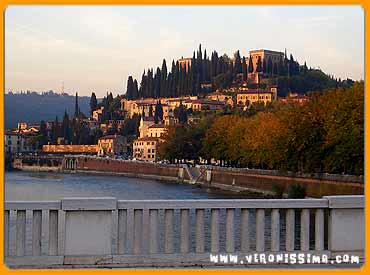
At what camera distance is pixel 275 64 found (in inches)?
3752

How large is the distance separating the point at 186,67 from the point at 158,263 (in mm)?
95007

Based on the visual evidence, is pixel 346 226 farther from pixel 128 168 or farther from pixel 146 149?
pixel 146 149

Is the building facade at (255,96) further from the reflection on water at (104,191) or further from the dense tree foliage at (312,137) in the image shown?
the dense tree foliage at (312,137)

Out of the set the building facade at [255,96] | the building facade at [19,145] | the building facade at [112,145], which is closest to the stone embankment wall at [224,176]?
the building facade at [19,145]

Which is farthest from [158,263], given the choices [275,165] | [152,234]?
[275,165]

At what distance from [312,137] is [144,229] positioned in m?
20.3

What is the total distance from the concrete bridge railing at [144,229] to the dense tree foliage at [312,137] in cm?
1564

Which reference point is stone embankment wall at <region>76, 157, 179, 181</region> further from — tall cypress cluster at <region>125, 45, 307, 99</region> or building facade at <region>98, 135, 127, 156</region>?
tall cypress cluster at <region>125, 45, 307, 99</region>

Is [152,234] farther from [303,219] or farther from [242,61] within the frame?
[242,61]

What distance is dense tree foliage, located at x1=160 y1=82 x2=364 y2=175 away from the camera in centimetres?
2138

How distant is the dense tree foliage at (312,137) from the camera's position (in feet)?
70.1

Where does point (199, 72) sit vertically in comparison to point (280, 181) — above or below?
above

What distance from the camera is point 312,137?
78.8 feet

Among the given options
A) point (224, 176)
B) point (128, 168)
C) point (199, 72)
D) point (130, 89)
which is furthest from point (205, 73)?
point (224, 176)
